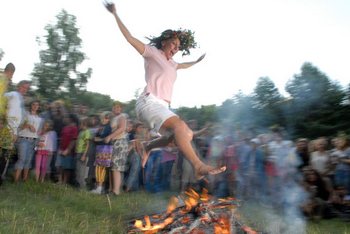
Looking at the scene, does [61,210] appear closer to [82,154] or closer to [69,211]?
[69,211]

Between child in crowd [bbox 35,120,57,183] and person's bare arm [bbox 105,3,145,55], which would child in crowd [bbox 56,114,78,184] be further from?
person's bare arm [bbox 105,3,145,55]

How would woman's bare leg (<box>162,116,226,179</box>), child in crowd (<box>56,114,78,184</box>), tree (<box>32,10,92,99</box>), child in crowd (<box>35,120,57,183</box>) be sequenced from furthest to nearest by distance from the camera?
tree (<box>32,10,92,99</box>) < child in crowd (<box>56,114,78,184</box>) < child in crowd (<box>35,120,57,183</box>) < woman's bare leg (<box>162,116,226,179</box>)

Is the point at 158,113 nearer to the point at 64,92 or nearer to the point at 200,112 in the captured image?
the point at 200,112

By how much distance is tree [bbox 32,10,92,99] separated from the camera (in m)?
32.0

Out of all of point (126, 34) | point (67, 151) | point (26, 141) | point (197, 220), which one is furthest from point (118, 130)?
point (197, 220)

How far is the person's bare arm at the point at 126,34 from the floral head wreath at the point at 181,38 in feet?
1.26

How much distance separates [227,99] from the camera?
1730 cm

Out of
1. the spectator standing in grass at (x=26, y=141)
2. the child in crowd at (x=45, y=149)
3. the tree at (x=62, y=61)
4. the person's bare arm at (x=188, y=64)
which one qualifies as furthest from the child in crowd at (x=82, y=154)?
the tree at (x=62, y=61)

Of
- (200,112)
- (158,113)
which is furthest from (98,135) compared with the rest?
(200,112)

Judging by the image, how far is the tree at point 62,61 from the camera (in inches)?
1260

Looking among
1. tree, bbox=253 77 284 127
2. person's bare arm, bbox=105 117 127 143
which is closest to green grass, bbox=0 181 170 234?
person's bare arm, bbox=105 117 127 143

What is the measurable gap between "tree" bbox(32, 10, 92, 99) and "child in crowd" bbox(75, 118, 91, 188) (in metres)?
23.4

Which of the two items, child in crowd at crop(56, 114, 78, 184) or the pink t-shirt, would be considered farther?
child in crowd at crop(56, 114, 78, 184)

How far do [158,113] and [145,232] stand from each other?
1.24 meters
